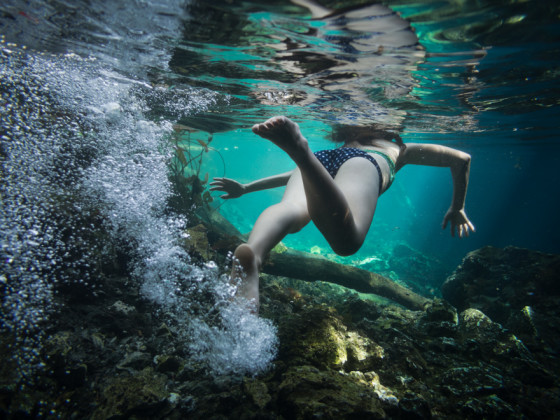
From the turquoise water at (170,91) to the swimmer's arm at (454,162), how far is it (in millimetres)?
2141

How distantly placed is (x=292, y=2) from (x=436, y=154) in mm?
3722

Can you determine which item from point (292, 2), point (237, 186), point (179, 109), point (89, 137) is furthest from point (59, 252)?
point (179, 109)

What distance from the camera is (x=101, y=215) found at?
4.69 m

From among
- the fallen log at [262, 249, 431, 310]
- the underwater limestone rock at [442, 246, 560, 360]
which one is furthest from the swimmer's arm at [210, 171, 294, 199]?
the underwater limestone rock at [442, 246, 560, 360]

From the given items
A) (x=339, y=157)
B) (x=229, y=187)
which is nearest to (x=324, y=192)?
(x=339, y=157)

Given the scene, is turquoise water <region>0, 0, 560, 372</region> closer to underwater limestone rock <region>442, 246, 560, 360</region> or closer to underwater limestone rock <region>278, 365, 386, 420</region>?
underwater limestone rock <region>278, 365, 386, 420</region>

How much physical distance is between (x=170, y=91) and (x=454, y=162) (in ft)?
30.3

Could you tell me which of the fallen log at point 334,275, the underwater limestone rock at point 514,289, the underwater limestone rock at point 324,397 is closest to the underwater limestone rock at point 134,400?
the underwater limestone rock at point 324,397

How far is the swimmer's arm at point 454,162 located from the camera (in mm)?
4582

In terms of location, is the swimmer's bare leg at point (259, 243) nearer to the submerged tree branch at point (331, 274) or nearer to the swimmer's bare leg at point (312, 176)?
the swimmer's bare leg at point (312, 176)

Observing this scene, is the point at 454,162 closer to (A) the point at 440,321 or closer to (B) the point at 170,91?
(A) the point at 440,321

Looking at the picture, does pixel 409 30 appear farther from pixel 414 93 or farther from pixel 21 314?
pixel 21 314

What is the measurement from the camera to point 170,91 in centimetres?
880

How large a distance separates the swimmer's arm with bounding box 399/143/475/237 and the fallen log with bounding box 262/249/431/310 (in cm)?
325
